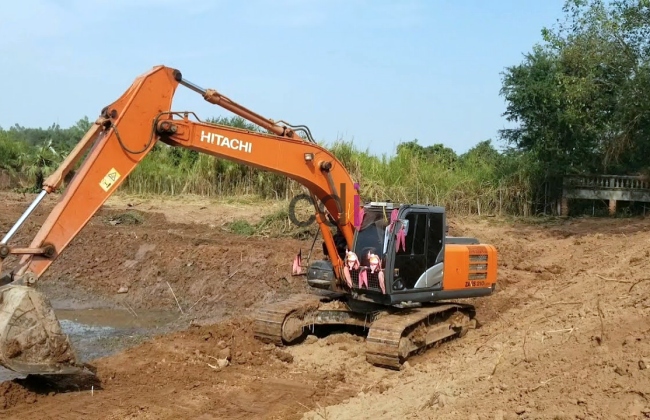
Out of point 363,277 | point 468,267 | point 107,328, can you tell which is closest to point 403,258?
point 363,277

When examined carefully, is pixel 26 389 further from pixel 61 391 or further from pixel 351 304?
pixel 351 304

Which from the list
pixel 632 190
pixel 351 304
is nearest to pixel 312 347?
pixel 351 304

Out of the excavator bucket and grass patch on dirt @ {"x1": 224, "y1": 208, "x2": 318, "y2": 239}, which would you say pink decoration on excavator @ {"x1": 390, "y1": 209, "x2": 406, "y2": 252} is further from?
grass patch on dirt @ {"x1": 224, "y1": 208, "x2": 318, "y2": 239}

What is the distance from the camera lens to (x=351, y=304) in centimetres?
946

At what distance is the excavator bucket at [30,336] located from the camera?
623 cm

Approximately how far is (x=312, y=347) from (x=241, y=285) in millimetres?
4543

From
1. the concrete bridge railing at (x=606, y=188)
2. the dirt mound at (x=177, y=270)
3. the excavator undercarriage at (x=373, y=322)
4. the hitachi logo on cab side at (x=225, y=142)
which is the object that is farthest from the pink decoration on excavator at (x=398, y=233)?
the concrete bridge railing at (x=606, y=188)

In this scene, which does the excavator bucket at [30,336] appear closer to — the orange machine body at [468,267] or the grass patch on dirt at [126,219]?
the orange machine body at [468,267]

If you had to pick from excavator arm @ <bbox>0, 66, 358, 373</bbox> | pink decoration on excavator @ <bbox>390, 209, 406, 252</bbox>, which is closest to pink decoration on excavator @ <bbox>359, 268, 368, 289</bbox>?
pink decoration on excavator @ <bbox>390, 209, 406, 252</bbox>

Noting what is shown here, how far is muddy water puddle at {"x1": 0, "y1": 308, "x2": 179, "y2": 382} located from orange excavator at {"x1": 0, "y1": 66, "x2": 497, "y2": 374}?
231 centimetres

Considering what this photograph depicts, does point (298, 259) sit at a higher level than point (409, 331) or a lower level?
higher

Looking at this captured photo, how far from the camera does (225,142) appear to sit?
7.84 meters

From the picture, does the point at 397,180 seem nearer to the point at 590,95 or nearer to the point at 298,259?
the point at 590,95

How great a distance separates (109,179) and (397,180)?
1391 centimetres
